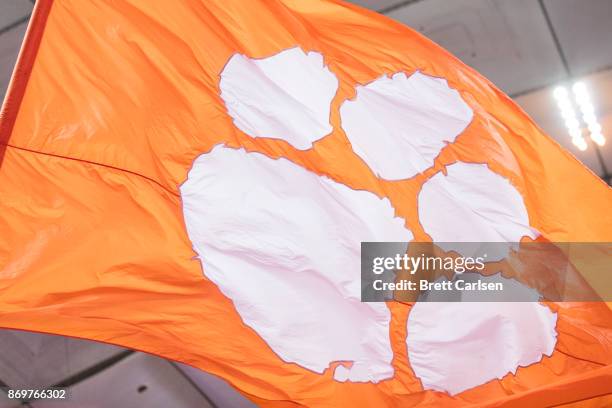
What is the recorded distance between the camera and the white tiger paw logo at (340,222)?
2105 millimetres

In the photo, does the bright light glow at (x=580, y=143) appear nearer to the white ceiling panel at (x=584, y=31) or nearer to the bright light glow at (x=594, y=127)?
the bright light glow at (x=594, y=127)

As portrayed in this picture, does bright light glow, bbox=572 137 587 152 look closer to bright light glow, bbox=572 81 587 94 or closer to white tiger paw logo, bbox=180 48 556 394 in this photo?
bright light glow, bbox=572 81 587 94

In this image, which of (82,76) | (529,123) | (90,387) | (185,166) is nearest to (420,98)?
(529,123)

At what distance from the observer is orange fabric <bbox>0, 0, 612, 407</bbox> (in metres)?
1.90

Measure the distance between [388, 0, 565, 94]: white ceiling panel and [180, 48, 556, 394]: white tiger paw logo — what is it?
1.10m

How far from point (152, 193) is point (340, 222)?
0.61m

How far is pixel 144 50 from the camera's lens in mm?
2174

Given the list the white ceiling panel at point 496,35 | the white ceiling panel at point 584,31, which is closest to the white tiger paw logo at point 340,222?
the white ceiling panel at point 496,35

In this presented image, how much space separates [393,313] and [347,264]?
0.79 feet

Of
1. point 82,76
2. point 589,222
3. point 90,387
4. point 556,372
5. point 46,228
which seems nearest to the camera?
point 46,228

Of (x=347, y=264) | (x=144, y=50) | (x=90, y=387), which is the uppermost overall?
(x=144, y=50)

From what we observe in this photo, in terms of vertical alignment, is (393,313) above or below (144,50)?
below

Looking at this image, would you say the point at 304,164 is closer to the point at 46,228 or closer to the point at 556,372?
the point at 46,228

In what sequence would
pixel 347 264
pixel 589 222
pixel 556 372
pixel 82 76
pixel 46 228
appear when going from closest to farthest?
pixel 46 228
pixel 82 76
pixel 347 264
pixel 556 372
pixel 589 222
